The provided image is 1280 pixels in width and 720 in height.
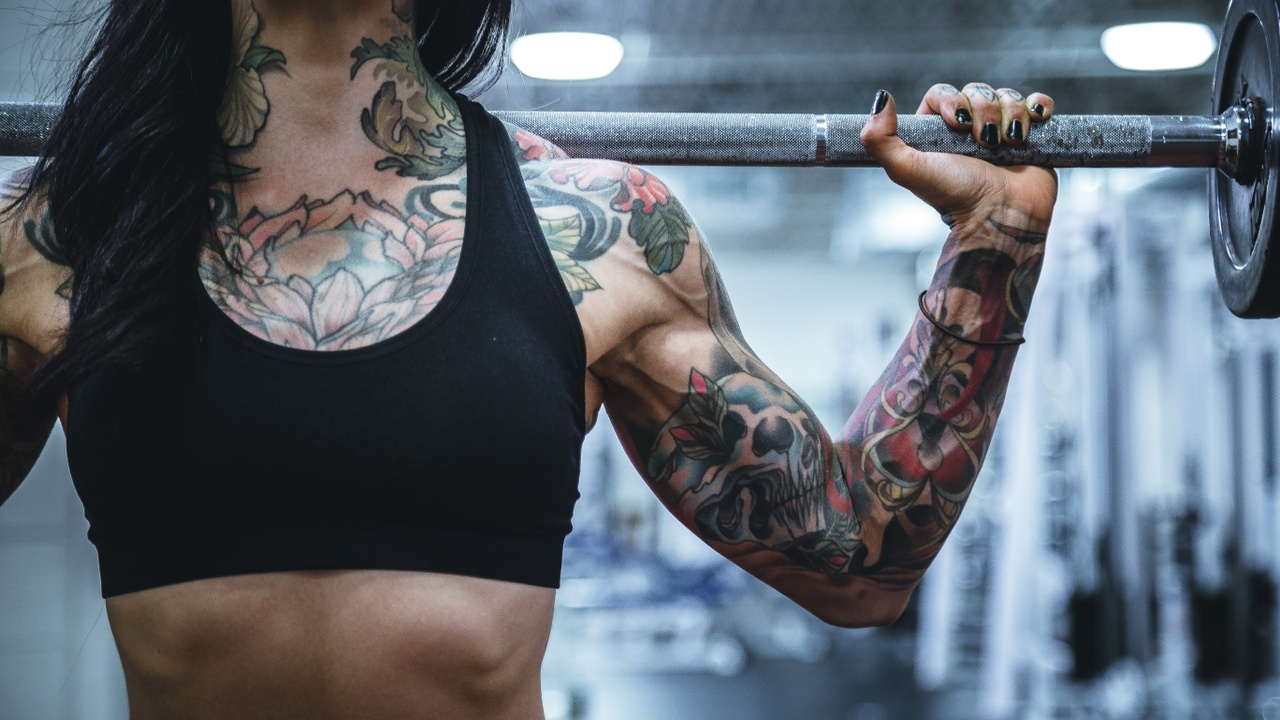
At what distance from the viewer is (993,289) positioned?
3.75 feet

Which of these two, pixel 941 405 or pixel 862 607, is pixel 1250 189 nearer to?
pixel 941 405

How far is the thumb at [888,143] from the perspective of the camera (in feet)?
3.70

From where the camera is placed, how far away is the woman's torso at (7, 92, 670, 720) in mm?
836

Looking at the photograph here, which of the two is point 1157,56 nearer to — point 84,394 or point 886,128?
point 886,128

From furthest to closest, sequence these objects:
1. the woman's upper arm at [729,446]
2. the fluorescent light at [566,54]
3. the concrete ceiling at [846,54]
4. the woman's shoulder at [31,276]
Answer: the concrete ceiling at [846,54] < the fluorescent light at [566,54] < the woman's upper arm at [729,446] < the woman's shoulder at [31,276]

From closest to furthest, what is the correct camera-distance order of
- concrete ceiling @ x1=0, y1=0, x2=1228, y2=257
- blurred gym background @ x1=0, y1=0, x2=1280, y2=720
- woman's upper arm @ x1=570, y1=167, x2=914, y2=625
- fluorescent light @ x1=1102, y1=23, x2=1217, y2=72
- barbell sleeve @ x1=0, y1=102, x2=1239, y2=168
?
woman's upper arm @ x1=570, y1=167, x2=914, y2=625
barbell sleeve @ x1=0, y1=102, x2=1239, y2=168
blurred gym background @ x1=0, y1=0, x2=1280, y2=720
fluorescent light @ x1=1102, y1=23, x2=1217, y2=72
concrete ceiling @ x1=0, y1=0, x2=1228, y2=257

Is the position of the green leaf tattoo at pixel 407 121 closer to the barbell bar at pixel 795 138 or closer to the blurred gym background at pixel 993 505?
the barbell bar at pixel 795 138

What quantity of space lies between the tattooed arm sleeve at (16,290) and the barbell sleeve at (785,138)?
0.65 feet

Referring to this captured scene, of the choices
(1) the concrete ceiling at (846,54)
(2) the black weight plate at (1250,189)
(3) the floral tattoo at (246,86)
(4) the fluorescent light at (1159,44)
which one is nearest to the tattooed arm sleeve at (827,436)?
(2) the black weight plate at (1250,189)

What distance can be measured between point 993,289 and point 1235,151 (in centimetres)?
33

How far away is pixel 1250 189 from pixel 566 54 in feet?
13.6

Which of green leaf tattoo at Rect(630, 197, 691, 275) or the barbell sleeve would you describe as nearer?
green leaf tattoo at Rect(630, 197, 691, 275)

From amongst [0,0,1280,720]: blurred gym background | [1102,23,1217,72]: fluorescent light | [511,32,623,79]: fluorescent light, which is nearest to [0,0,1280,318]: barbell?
[0,0,1280,720]: blurred gym background

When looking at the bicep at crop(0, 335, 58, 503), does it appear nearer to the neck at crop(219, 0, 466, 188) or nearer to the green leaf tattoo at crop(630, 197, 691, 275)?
the neck at crop(219, 0, 466, 188)
